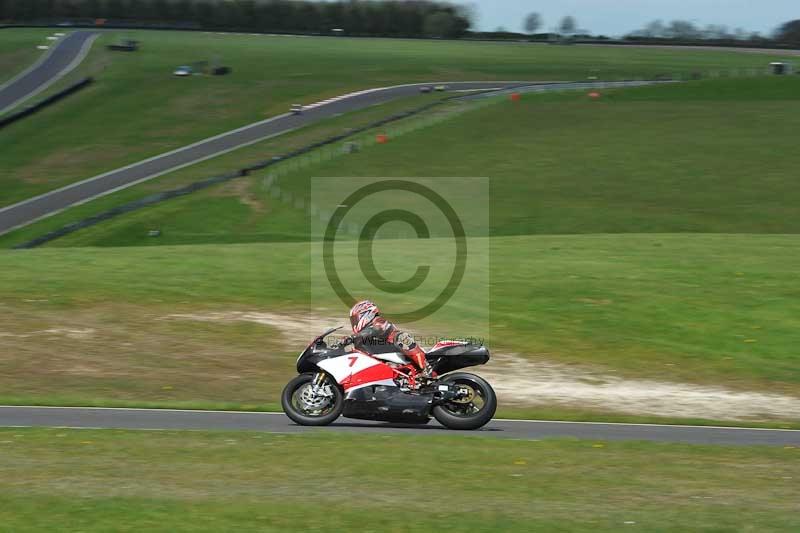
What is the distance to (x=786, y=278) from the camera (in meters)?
32.1

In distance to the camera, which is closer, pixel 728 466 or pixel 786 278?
pixel 728 466

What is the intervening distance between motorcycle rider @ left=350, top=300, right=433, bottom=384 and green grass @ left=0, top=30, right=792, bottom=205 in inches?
1917

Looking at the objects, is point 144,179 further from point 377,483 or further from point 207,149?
point 377,483

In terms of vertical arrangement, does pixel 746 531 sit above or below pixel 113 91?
below

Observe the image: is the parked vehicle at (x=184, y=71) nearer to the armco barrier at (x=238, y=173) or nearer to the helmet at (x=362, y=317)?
the armco barrier at (x=238, y=173)

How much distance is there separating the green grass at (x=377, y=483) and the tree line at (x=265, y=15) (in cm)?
12986

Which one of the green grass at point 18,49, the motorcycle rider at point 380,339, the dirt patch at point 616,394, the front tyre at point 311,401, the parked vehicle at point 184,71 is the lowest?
the dirt patch at point 616,394

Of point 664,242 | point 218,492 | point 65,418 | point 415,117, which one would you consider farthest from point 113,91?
point 218,492

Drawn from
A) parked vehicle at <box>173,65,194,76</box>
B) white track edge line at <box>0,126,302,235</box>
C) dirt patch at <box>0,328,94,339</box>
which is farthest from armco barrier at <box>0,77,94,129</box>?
dirt patch at <box>0,328,94,339</box>

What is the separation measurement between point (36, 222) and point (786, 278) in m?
38.6

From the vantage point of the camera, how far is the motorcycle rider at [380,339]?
54.4 ft

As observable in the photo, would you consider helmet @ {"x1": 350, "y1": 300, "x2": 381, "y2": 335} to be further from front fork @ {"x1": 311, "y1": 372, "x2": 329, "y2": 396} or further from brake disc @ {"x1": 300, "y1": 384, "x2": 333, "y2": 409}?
brake disc @ {"x1": 300, "y1": 384, "x2": 333, "y2": 409}

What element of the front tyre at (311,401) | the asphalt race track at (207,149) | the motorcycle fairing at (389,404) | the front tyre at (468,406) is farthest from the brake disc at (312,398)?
the asphalt race track at (207,149)

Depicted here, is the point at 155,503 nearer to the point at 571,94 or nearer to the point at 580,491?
the point at 580,491
